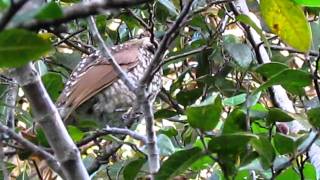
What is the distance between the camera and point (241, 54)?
1.89 metres

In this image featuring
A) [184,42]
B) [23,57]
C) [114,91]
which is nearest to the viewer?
[23,57]

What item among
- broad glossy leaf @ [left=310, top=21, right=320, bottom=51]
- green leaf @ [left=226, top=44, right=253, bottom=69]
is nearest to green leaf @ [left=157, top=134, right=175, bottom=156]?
green leaf @ [left=226, top=44, right=253, bottom=69]

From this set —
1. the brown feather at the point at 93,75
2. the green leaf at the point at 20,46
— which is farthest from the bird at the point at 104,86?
the green leaf at the point at 20,46

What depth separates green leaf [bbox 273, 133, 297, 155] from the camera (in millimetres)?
1282

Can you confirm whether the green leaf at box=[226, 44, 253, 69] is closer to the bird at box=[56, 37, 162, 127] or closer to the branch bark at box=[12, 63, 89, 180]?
the branch bark at box=[12, 63, 89, 180]

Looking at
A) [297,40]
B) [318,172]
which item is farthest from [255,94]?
[318,172]

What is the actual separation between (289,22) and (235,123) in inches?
9.9

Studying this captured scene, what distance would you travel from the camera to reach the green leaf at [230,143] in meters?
1.15

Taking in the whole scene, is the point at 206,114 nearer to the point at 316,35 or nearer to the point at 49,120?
the point at 49,120

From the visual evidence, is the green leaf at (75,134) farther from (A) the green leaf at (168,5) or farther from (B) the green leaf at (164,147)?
(A) the green leaf at (168,5)

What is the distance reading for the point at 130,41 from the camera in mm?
3047

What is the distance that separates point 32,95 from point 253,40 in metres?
1.08

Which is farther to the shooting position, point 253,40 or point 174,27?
point 253,40

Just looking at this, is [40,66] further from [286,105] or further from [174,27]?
[174,27]
